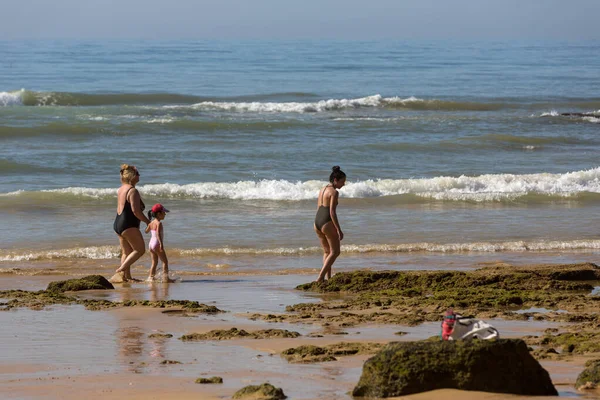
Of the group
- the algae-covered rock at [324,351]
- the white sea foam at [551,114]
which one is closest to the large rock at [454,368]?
the algae-covered rock at [324,351]

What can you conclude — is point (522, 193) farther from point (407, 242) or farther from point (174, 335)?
point (174, 335)

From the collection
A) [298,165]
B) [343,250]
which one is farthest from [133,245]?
[298,165]

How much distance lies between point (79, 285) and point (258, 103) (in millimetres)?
23948

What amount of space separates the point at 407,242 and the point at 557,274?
396 centimetres

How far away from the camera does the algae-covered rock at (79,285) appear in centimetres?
968

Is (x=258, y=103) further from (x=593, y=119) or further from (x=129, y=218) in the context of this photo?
(x=129, y=218)

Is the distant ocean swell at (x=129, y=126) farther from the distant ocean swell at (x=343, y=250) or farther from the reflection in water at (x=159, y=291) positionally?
the reflection in water at (x=159, y=291)

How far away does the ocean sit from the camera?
13.2m

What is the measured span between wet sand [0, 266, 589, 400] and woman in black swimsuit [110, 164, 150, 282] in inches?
44.3

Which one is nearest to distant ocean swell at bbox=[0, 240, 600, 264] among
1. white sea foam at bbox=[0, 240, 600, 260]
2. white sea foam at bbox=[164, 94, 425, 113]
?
white sea foam at bbox=[0, 240, 600, 260]

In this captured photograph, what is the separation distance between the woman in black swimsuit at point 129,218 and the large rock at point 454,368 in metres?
5.87

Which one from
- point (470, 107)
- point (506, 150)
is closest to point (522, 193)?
point (506, 150)

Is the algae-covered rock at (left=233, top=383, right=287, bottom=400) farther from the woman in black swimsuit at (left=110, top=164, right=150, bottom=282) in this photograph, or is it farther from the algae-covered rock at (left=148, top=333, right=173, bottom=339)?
the woman in black swimsuit at (left=110, top=164, right=150, bottom=282)

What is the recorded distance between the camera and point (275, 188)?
18.2m
